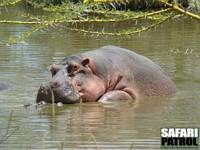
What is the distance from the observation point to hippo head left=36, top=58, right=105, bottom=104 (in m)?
9.14

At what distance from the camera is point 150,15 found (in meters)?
4.68

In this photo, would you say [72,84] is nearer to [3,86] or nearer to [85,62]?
[85,62]

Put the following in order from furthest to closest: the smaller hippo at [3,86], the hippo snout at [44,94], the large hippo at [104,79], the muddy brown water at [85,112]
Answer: the smaller hippo at [3,86], the large hippo at [104,79], the hippo snout at [44,94], the muddy brown water at [85,112]

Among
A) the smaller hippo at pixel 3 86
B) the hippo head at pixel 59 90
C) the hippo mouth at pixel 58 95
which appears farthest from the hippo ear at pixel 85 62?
the smaller hippo at pixel 3 86

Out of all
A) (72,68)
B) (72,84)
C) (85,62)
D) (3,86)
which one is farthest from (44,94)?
(3,86)

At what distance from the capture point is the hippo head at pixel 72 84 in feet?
30.0

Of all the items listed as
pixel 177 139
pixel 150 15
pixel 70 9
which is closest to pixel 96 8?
pixel 70 9

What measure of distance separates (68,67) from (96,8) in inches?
162

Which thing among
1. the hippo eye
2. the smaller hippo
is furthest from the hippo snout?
the smaller hippo

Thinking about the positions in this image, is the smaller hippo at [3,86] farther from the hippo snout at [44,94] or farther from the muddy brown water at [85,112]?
the hippo snout at [44,94]

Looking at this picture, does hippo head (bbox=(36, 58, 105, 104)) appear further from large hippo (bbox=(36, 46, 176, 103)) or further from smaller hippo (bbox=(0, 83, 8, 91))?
smaller hippo (bbox=(0, 83, 8, 91))

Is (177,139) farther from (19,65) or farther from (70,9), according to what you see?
(19,65)

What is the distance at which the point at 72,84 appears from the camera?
9312mm

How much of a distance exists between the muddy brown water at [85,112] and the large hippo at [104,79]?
178 millimetres
